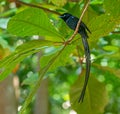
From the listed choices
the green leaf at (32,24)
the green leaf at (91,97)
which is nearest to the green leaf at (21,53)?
the green leaf at (32,24)

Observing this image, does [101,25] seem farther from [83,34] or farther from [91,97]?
[91,97]

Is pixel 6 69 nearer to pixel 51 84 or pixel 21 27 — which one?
pixel 21 27

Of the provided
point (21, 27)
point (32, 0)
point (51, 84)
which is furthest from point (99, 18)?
point (51, 84)

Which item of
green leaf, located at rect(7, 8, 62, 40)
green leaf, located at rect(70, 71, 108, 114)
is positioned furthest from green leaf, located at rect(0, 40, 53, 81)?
green leaf, located at rect(70, 71, 108, 114)

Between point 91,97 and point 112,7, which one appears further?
point 91,97

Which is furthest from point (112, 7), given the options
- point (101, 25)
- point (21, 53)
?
point (21, 53)
